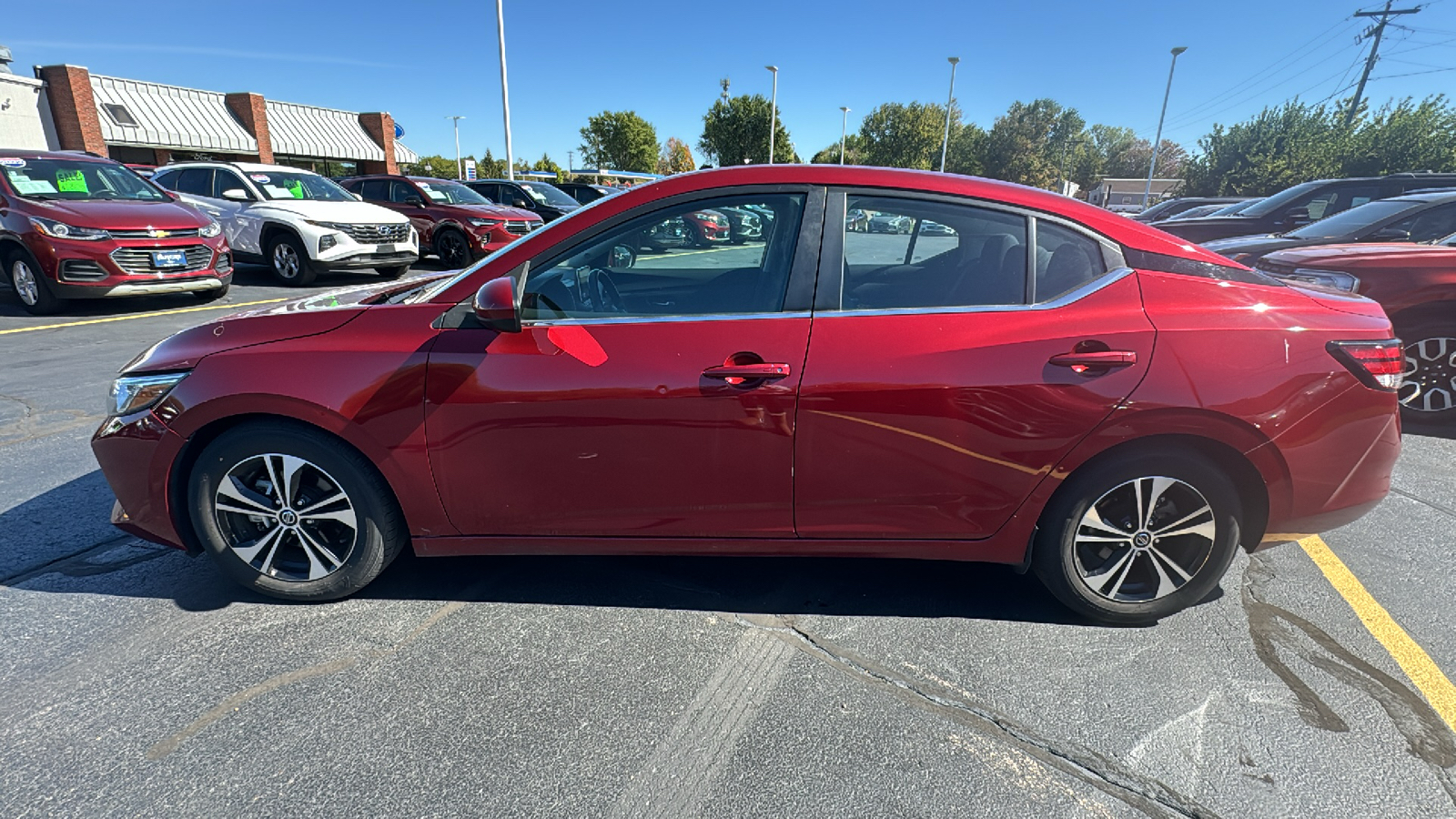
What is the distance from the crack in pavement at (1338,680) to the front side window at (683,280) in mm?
2132

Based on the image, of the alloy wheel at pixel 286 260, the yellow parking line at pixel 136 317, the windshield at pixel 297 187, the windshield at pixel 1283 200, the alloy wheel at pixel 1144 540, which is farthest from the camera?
the windshield at pixel 297 187

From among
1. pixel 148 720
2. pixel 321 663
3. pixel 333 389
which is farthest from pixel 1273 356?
pixel 148 720

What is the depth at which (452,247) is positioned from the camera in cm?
1356

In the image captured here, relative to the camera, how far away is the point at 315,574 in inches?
108

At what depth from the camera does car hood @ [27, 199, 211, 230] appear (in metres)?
7.98

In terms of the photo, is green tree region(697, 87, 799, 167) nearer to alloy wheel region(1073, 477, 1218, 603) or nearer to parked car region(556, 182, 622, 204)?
parked car region(556, 182, 622, 204)

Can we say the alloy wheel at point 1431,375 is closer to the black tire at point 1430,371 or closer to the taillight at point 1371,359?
the black tire at point 1430,371

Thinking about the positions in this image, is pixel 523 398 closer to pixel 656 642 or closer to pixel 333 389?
pixel 333 389

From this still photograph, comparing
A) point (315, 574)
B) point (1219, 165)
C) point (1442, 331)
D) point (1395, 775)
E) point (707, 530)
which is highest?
point (1219, 165)

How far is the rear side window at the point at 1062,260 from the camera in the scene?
250cm

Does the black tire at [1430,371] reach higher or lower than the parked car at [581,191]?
lower

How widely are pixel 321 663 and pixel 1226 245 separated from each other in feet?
27.4

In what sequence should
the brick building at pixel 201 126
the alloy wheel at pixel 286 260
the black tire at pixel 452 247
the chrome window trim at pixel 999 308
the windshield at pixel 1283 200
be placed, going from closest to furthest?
the chrome window trim at pixel 999 308 → the windshield at pixel 1283 200 → the alloy wheel at pixel 286 260 → the black tire at pixel 452 247 → the brick building at pixel 201 126

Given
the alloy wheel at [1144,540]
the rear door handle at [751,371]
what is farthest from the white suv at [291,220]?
the alloy wheel at [1144,540]
